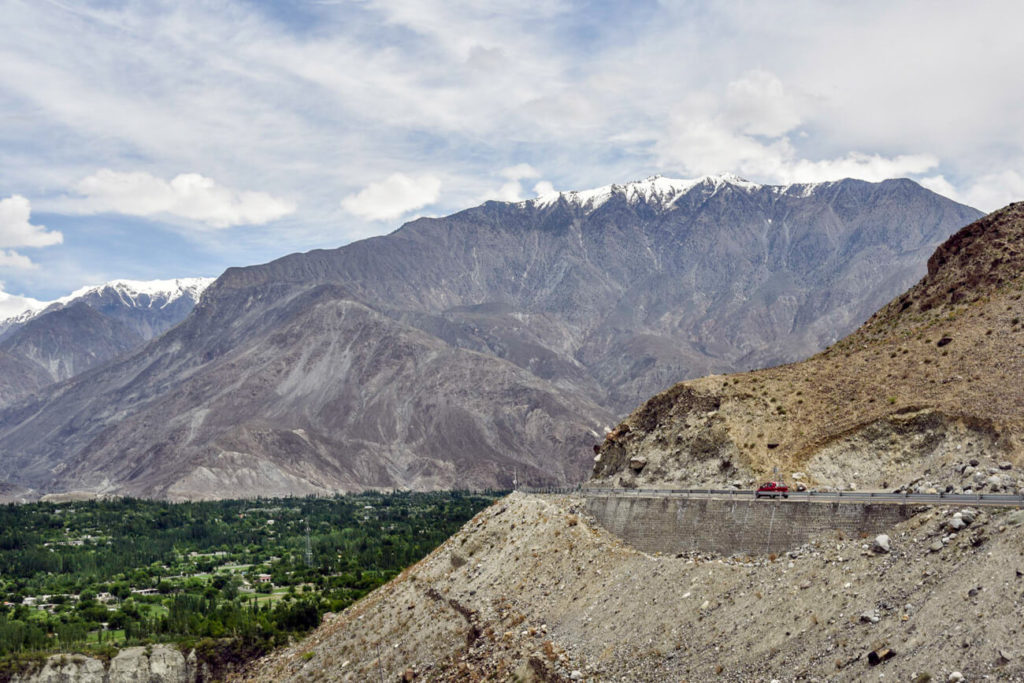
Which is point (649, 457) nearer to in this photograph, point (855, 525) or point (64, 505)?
point (855, 525)

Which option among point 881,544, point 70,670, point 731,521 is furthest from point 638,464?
point 70,670

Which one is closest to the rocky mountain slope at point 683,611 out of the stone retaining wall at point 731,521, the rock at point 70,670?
the stone retaining wall at point 731,521

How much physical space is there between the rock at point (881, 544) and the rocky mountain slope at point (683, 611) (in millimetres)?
169

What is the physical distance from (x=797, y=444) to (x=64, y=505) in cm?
17632

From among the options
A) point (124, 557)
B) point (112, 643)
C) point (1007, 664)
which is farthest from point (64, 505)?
point (1007, 664)

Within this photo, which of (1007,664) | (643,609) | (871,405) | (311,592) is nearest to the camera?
(1007,664)

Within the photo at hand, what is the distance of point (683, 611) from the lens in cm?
3816

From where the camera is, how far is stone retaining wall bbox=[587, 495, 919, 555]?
122ft

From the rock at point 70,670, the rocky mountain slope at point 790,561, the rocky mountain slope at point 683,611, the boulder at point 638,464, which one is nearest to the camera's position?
the rocky mountain slope at point 683,611

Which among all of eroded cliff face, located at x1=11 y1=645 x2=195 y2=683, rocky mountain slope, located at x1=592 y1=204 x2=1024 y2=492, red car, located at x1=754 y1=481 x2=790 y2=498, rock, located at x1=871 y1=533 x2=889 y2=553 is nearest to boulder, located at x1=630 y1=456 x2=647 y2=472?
rocky mountain slope, located at x1=592 y1=204 x2=1024 y2=492

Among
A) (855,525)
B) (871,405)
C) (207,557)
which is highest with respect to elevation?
(871,405)

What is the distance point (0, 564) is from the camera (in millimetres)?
127438

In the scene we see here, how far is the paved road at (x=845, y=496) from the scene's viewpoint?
34125 mm

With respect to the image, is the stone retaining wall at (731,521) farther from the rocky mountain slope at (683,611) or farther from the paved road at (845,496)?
the rocky mountain slope at (683,611)
